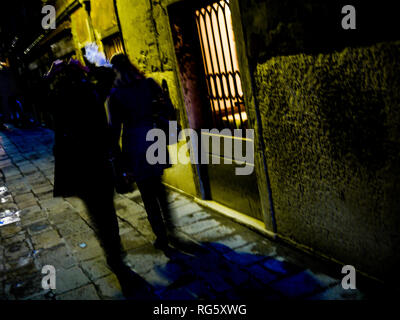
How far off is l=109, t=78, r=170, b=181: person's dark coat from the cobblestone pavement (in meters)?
1.09

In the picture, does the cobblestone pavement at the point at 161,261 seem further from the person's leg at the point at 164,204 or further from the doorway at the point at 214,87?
the doorway at the point at 214,87

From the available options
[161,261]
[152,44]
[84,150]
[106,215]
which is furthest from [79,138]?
[152,44]

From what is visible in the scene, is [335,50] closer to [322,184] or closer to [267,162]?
[322,184]

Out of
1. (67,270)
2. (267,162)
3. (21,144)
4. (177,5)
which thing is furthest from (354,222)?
(21,144)

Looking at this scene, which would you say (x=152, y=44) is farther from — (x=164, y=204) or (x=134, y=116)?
(x=164, y=204)

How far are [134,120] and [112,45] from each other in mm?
4366

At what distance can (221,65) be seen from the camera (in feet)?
15.3

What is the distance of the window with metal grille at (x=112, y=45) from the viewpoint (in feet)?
23.3

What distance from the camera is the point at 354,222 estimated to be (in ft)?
10.1

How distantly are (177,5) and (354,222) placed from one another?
349 cm

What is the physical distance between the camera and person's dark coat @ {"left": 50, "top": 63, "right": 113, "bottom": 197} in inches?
130

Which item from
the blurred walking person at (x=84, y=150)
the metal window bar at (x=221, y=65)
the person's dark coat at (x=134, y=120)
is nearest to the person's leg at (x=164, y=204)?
the person's dark coat at (x=134, y=120)

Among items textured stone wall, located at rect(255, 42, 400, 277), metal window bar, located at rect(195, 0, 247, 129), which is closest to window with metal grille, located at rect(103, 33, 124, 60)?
metal window bar, located at rect(195, 0, 247, 129)

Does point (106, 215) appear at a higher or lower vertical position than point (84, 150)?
lower
